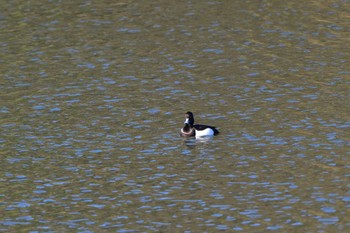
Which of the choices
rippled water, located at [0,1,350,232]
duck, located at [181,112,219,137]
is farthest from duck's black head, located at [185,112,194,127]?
rippled water, located at [0,1,350,232]

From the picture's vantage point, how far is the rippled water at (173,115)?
30891mm

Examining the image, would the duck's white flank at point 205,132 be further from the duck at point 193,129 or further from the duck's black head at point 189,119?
the duck's black head at point 189,119

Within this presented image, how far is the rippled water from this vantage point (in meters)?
30.9

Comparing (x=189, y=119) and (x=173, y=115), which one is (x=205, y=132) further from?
(x=173, y=115)

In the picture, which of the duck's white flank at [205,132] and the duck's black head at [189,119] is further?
the duck's black head at [189,119]

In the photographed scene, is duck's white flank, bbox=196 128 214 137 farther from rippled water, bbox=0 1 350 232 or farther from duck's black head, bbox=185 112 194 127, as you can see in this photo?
duck's black head, bbox=185 112 194 127

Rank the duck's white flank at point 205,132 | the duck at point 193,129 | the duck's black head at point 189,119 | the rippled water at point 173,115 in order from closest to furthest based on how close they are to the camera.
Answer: the rippled water at point 173,115 < the duck's white flank at point 205,132 < the duck at point 193,129 < the duck's black head at point 189,119

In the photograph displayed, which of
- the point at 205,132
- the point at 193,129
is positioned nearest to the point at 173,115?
the point at 193,129

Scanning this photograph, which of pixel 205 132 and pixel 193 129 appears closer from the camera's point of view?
pixel 205 132

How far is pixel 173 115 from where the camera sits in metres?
42.9

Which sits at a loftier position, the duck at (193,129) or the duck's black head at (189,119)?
the duck's black head at (189,119)

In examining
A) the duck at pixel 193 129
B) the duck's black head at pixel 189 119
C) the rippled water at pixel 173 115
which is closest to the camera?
the rippled water at pixel 173 115

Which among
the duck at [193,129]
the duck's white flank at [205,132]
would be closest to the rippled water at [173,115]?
the duck's white flank at [205,132]

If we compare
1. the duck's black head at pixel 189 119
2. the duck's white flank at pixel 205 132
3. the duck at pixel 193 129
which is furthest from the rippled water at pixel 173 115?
the duck's black head at pixel 189 119
